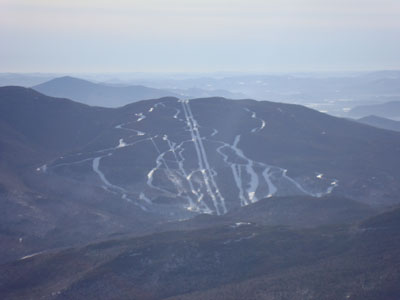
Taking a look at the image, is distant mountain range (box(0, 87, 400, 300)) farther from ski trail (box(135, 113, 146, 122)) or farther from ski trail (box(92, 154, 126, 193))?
ski trail (box(135, 113, 146, 122))

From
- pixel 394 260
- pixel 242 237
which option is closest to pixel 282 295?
pixel 394 260

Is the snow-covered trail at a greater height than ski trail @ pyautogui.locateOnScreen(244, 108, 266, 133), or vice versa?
ski trail @ pyautogui.locateOnScreen(244, 108, 266, 133)

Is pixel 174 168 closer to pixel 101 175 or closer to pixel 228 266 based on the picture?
pixel 101 175

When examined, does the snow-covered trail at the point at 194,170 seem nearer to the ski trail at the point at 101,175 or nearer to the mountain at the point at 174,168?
the ski trail at the point at 101,175

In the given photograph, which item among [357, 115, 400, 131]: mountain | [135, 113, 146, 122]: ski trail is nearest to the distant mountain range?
[135, 113, 146, 122]: ski trail

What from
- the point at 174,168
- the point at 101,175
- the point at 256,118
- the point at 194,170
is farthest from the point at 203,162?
the point at 256,118

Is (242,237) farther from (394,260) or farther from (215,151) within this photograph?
(215,151)

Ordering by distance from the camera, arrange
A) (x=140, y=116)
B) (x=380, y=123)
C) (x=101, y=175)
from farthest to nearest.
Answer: (x=380, y=123) < (x=140, y=116) < (x=101, y=175)

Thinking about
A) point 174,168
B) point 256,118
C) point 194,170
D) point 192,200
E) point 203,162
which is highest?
point 256,118
